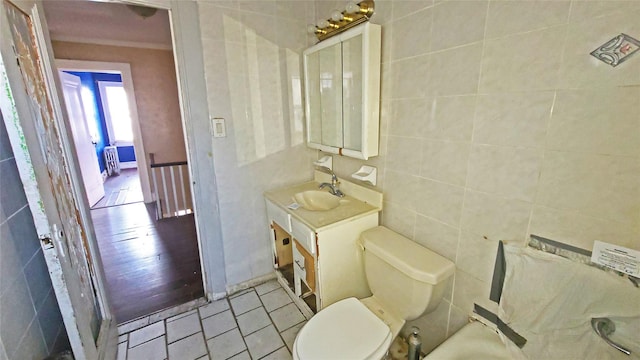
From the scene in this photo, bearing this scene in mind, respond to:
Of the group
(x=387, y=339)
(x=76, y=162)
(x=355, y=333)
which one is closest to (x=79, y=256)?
(x=76, y=162)

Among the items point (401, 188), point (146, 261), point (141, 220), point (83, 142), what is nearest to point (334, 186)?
point (401, 188)

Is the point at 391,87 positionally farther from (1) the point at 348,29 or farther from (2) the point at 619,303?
(2) the point at 619,303

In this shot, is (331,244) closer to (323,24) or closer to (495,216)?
(495,216)

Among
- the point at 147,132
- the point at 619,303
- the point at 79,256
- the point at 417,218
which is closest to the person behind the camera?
the point at 619,303

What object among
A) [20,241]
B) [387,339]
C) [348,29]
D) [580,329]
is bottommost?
[387,339]

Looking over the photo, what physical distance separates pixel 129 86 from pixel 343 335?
4.10 m

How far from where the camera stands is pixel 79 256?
1330mm

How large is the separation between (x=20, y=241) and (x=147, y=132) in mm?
3256

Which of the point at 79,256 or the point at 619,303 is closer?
the point at 619,303

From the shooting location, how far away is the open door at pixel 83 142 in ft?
11.7

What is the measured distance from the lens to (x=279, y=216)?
186 centimetres

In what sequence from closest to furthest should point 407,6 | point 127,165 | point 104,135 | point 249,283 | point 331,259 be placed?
point 407,6
point 331,259
point 249,283
point 104,135
point 127,165

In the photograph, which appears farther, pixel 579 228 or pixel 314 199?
pixel 314 199

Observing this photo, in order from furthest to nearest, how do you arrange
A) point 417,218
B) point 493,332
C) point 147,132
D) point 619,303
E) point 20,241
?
1. point 147,132
2. point 417,218
3. point 493,332
4. point 20,241
5. point 619,303
